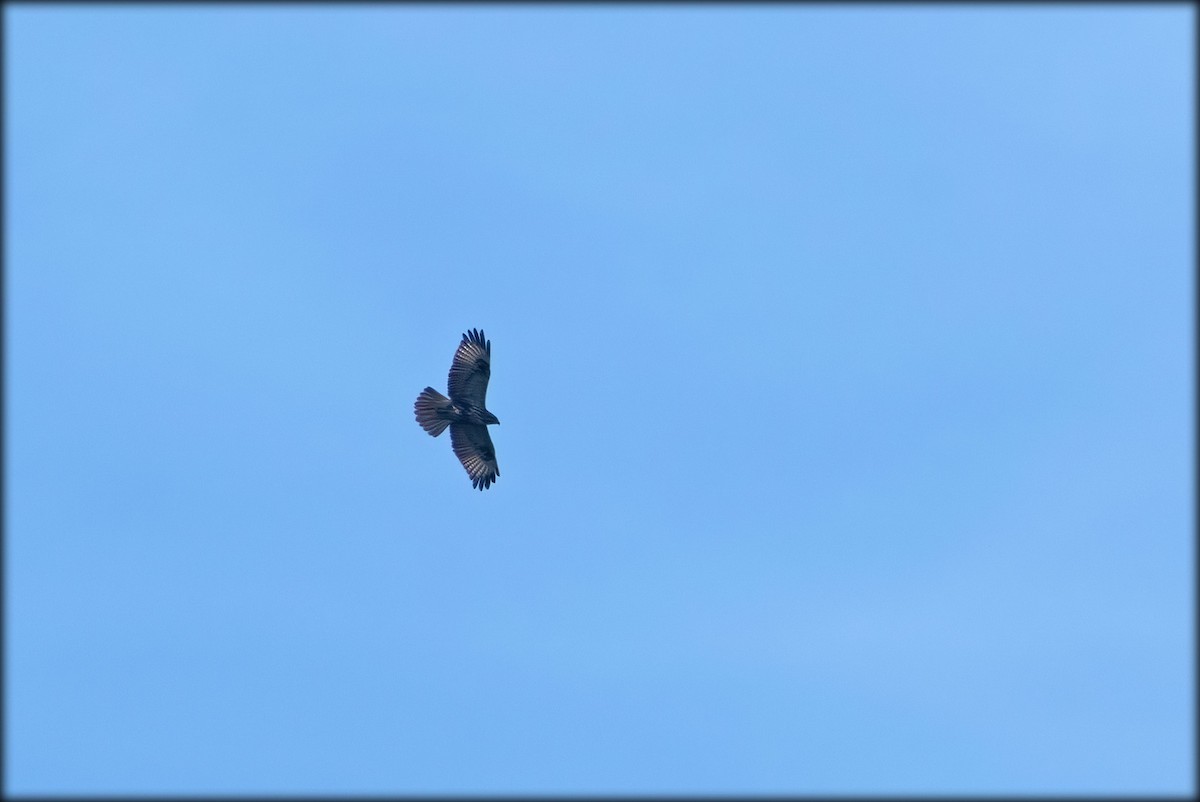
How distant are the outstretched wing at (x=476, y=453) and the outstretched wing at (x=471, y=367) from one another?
1.91 metres

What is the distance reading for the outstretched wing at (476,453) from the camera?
5491cm

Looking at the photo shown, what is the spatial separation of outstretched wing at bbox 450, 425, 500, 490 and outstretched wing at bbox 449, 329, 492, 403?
75.2 inches

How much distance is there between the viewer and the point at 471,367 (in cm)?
5303

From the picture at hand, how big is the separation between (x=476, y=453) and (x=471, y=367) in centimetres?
371

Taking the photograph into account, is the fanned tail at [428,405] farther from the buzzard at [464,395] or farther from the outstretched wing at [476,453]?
the outstretched wing at [476,453]

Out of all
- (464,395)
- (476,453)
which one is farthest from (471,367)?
(476,453)

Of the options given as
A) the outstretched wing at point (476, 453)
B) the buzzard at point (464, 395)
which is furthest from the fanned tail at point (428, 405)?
the outstretched wing at point (476, 453)

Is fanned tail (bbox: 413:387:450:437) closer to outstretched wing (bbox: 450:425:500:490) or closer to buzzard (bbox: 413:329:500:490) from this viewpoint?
buzzard (bbox: 413:329:500:490)

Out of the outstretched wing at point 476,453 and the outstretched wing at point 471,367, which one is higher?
the outstretched wing at point 471,367

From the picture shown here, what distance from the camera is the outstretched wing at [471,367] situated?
53.0 meters

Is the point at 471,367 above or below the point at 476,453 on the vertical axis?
above

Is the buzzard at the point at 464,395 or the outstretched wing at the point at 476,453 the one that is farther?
the outstretched wing at the point at 476,453

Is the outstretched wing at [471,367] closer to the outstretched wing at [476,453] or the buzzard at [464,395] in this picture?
the buzzard at [464,395]

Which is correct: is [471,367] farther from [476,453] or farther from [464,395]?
[476,453]
